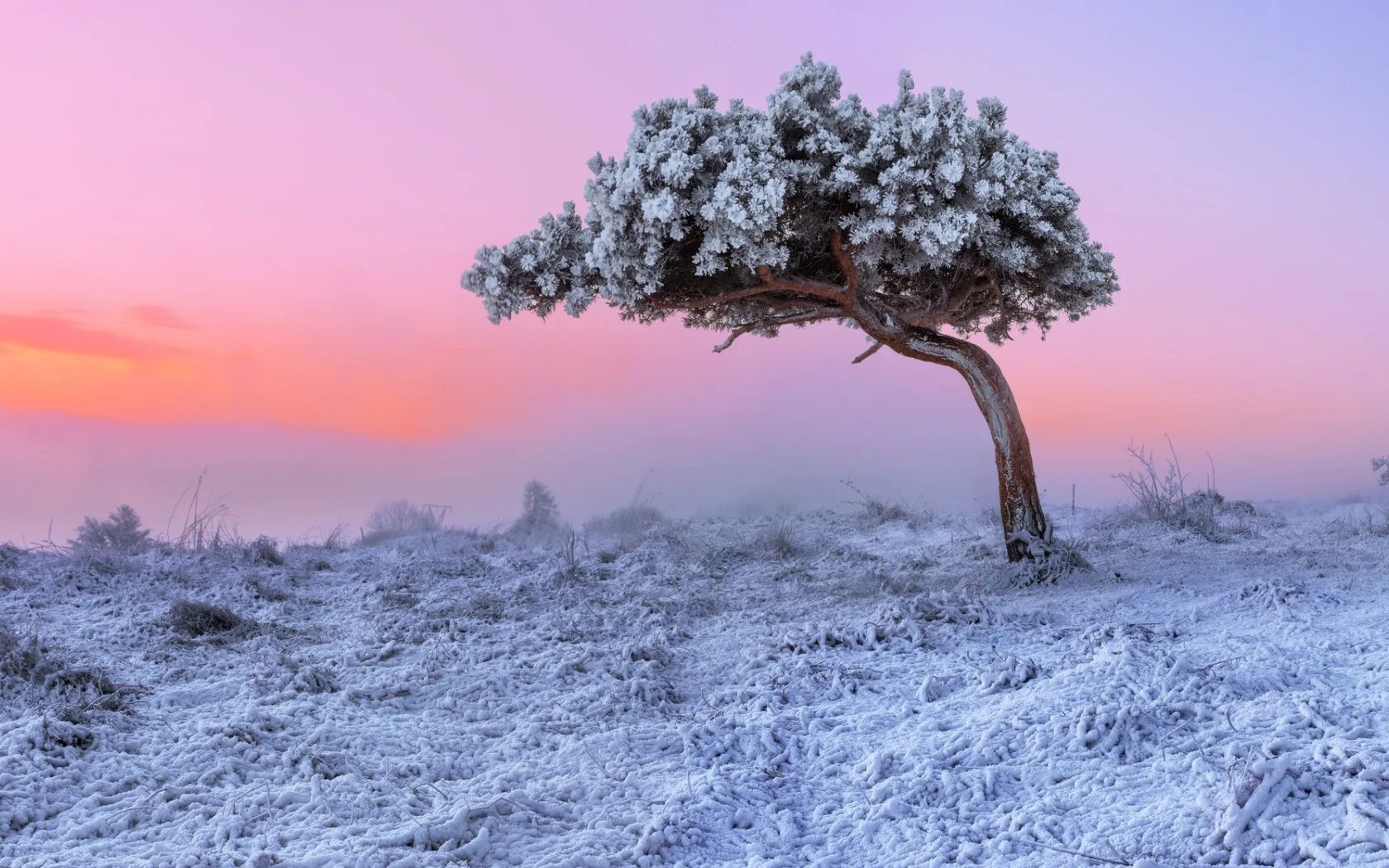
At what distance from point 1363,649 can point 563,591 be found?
8.06 metres

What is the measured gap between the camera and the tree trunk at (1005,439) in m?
11.9

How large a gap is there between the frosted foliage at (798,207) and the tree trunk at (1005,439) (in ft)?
3.64

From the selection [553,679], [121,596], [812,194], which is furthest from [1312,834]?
[121,596]

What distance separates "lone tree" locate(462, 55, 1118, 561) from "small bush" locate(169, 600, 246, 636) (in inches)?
190

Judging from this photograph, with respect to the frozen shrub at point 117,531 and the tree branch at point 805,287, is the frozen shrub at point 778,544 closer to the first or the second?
the tree branch at point 805,287

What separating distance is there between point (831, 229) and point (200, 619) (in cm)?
814

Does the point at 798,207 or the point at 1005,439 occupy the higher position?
the point at 798,207

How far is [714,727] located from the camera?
611 cm

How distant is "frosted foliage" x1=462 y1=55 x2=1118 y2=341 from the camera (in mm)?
10016

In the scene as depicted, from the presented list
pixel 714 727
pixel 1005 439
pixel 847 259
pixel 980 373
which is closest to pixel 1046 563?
pixel 1005 439

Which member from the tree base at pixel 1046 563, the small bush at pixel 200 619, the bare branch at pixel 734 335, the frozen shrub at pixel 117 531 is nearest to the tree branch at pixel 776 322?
the bare branch at pixel 734 335

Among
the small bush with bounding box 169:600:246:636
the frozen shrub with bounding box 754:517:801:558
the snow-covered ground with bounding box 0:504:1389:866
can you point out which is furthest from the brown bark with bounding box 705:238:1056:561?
the small bush with bounding box 169:600:246:636

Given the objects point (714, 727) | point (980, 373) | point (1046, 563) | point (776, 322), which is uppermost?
point (776, 322)

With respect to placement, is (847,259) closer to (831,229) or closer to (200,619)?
(831,229)
